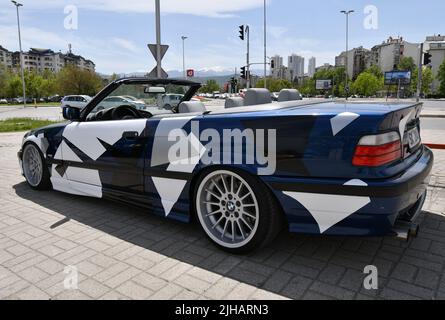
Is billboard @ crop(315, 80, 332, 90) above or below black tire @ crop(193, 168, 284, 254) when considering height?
above

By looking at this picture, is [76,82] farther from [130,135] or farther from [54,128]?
[130,135]

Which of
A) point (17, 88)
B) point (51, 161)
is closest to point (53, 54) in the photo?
point (17, 88)

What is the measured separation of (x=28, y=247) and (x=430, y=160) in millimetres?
3616

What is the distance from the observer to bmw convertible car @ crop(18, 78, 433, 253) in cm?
240

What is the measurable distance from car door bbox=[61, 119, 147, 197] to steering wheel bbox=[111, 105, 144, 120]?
31cm

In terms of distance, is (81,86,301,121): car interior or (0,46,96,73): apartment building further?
(0,46,96,73): apartment building

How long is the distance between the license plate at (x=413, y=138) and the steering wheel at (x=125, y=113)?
278cm

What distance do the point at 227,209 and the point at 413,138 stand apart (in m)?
1.68

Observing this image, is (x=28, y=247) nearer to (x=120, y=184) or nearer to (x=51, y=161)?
(x=120, y=184)

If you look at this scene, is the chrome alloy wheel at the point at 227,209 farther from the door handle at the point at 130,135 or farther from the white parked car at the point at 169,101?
the white parked car at the point at 169,101

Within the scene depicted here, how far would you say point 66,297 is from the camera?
238 cm

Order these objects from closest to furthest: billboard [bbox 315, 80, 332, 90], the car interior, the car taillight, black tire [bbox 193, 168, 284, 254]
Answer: the car taillight, black tire [bbox 193, 168, 284, 254], the car interior, billboard [bbox 315, 80, 332, 90]

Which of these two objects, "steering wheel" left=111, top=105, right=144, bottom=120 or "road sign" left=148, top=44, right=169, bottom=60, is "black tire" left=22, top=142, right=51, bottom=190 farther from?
"road sign" left=148, top=44, right=169, bottom=60

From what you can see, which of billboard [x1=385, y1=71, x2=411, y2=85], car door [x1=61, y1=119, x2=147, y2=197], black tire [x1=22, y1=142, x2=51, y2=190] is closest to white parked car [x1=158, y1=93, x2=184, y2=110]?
car door [x1=61, y1=119, x2=147, y2=197]
